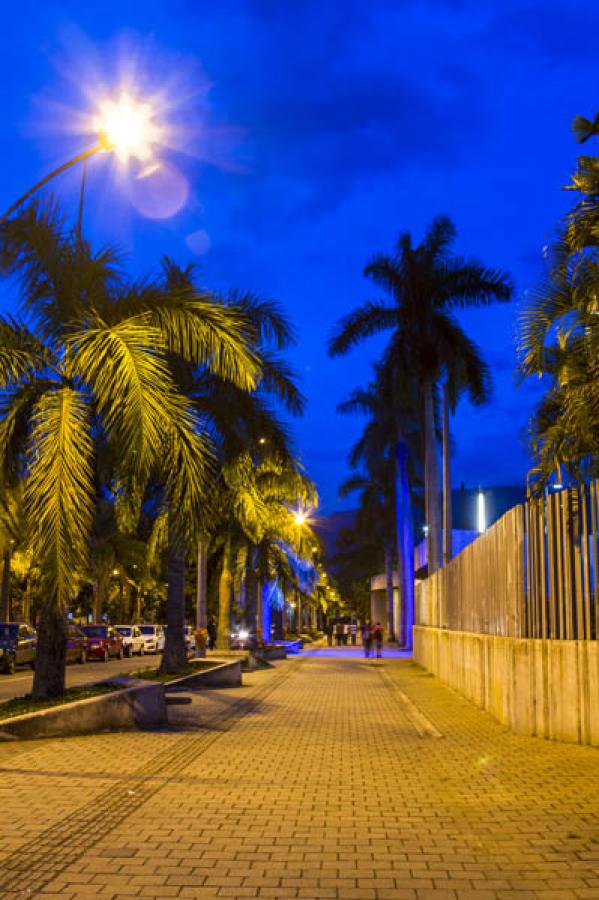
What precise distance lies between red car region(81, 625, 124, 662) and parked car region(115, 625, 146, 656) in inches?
72.6

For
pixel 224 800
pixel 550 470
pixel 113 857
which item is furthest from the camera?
pixel 550 470

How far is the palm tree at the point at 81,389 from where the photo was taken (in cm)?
1098

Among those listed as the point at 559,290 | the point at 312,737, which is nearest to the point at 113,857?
the point at 312,737

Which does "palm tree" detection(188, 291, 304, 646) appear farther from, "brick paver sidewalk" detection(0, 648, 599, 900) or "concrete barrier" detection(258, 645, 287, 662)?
"concrete barrier" detection(258, 645, 287, 662)

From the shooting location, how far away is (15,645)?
28031mm

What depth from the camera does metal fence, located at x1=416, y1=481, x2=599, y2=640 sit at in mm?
11422

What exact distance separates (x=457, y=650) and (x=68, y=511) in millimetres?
11353

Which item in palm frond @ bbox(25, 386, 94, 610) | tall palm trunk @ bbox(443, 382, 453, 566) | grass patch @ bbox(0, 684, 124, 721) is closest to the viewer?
palm frond @ bbox(25, 386, 94, 610)

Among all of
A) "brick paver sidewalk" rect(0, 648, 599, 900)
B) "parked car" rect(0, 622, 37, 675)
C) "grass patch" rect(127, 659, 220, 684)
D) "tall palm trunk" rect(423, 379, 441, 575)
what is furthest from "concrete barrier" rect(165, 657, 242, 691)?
"tall palm trunk" rect(423, 379, 441, 575)

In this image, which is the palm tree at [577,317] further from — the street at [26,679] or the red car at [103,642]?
the red car at [103,642]

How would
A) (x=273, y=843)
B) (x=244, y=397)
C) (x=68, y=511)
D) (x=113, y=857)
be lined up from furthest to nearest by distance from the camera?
(x=244, y=397)
(x=68, y=511)
(x=273, y=843)
(x=113, y=857)

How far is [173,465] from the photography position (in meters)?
12.5

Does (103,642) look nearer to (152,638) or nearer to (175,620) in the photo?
(152,638)

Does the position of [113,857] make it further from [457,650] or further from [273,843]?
[457,650]
